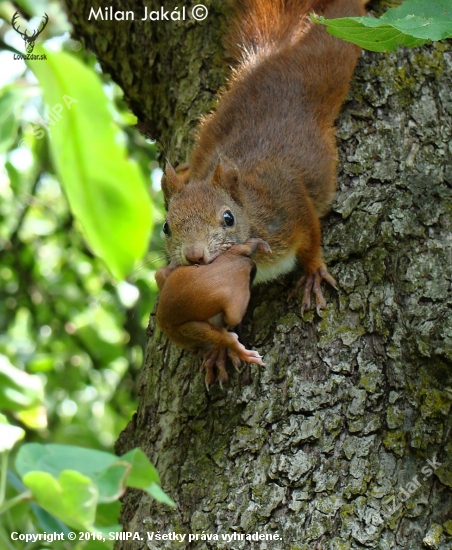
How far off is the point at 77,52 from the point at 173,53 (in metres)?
1.10

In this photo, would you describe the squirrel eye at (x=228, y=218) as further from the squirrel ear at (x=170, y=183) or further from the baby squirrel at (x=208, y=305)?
the baby squirrel at (x=208, y=305)

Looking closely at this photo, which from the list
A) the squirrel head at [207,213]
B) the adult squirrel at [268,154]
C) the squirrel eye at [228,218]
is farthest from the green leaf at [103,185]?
the squirrel eye at [228,218]

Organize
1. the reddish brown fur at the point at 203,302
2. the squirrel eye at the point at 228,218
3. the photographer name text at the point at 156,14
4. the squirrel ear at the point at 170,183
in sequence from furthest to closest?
the photographer name text at the point at 156,14, the squirrel ear at the point at 170,183, the squirrel eye at the point at 228,218, the reddish brown fur at the point at 203,302

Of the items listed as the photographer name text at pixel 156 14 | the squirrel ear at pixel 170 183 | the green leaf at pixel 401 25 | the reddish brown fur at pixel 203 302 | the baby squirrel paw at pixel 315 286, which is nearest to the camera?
the green leaf at pixel 401 25

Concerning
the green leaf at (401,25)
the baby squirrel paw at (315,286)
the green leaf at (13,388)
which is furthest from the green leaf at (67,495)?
the baby squirrel paw at (315,286)

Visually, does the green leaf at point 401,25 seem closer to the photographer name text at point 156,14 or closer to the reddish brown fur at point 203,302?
the reddish brown fur at point 203,302

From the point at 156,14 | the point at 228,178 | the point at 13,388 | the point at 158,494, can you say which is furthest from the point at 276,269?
the point at 158,494

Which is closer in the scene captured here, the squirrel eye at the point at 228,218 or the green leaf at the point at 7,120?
the green leaf at the point at 7,120

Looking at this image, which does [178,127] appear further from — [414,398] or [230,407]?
[414,398]

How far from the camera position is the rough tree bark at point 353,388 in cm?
172

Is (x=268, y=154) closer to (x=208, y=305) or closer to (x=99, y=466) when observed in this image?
(x=208, y=305)

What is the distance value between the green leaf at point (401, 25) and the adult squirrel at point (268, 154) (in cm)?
104

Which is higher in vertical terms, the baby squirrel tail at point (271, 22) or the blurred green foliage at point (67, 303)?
the baby squirrel tail at point (271, 22)

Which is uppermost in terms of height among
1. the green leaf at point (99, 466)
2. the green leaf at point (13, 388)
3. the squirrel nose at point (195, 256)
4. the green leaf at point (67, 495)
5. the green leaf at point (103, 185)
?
the green leaf at point (103, 185)
